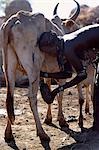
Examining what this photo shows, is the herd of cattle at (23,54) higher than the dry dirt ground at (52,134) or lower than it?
higher

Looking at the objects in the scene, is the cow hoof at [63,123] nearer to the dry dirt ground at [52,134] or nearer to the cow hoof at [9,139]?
the dry dirt ground at [52,134]

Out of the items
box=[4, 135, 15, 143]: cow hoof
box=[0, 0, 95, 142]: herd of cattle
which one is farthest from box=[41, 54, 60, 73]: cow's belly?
box=[4, 135, 15, 143]: cow hoof

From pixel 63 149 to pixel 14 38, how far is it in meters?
2.01

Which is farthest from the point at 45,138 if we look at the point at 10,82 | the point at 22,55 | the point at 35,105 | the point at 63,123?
the point at 22,55

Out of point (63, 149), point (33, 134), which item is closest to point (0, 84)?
point (33, 134)

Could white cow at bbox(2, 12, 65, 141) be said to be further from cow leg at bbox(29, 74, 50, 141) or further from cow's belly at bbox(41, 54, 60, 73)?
cow's belly at bbox(41, 54, 60, 73)

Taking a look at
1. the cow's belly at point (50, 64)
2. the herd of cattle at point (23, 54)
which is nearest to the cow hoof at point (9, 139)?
the herd of cattle at point (23, 54)

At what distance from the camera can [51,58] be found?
7.78 m

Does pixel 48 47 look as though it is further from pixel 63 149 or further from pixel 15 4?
pixel 15 4

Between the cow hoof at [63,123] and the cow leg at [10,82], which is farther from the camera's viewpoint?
the cow hoof at [63,123]

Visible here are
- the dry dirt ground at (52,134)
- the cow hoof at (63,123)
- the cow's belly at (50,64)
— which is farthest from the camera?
the cow hoof at (63,123)

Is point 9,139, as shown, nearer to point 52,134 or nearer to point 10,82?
point 52,134

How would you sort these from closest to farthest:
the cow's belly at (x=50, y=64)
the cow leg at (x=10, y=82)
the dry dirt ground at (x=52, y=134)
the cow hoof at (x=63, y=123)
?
the dry dirt ground at (x=52, y=134), the cow leg at (x=10, y=82), the cow's belly at (x=50, y=64), the cow hoof at (x=63, y=123)

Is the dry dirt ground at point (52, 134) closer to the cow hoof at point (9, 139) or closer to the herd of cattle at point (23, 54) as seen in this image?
the cow hoof at point (9, 139)
